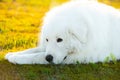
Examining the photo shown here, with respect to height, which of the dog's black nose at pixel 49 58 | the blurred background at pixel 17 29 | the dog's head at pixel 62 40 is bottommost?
the dog's black nose at pixel 49 58

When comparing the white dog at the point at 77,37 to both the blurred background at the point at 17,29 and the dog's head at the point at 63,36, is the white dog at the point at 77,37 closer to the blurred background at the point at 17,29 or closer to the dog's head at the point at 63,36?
the dog's head at the point at 63,36

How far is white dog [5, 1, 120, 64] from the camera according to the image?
Answer: 25.4 ft

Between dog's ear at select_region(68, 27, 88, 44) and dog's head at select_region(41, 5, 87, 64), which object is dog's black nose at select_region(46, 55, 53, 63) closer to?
dog's head at select_region(41, 5, 87, 64)

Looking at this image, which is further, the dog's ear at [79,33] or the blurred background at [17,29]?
the blurred background at [17,29]

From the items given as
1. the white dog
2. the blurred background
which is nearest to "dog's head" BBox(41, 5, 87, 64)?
the white dog

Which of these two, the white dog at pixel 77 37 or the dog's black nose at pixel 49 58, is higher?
the white dog at pixel 77 37

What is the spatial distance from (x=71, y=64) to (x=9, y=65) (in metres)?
1.10

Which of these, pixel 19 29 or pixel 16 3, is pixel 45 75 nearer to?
pixel 19 29

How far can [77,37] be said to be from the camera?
305 inches

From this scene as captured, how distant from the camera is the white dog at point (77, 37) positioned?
7.74 meters

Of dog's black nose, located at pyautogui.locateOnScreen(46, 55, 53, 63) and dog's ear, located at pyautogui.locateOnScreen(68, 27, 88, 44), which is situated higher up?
dog's ear, located at pyautogui.locateOnScreen(68, 27, 88, 44)

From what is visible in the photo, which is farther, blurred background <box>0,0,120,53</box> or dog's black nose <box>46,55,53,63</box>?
blurred background <box>0,0,120,53</box>

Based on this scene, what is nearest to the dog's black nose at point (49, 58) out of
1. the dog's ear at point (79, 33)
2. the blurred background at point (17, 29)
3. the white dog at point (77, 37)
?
the white dog at point (77, 37)

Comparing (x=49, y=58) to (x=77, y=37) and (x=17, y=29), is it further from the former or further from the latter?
(x=17, y=29)
